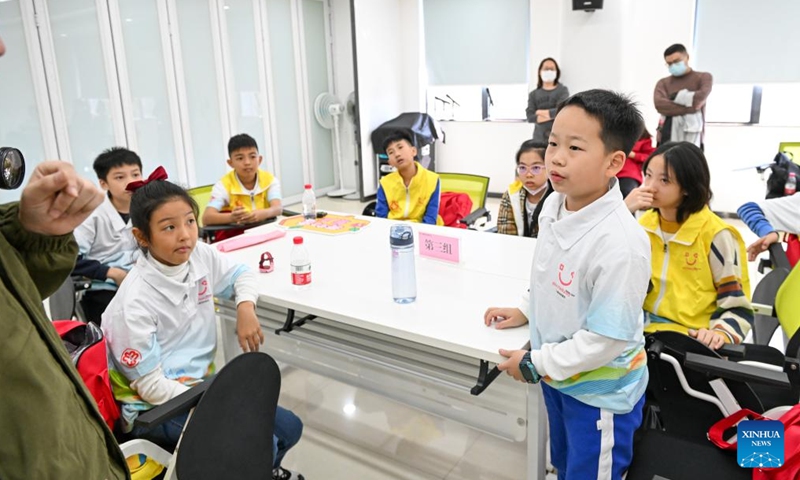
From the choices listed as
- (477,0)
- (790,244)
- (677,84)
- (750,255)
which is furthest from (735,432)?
(477,0)

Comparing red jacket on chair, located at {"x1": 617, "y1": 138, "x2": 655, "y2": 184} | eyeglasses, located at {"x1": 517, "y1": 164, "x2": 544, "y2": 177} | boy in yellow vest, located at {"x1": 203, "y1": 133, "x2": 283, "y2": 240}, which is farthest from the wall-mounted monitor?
boy in yellow vest, located at {"x1": 203, "y1": 133, "x2": 283, "y2": 240}

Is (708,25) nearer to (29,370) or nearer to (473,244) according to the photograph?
(473,244)

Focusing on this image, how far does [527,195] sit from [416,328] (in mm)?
1431

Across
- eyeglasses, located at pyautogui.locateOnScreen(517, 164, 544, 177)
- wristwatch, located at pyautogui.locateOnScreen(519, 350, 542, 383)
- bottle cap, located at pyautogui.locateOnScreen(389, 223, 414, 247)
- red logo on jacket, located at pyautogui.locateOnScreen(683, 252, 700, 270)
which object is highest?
eyeglasses, located at pyautogui.locateOnScreen(517, 164, 544, 177)

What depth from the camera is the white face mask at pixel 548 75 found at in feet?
19.5

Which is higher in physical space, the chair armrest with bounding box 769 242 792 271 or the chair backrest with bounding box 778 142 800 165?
the chair backrest with bounding box 778 142 800 165

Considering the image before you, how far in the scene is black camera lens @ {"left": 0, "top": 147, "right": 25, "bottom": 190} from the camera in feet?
2.90

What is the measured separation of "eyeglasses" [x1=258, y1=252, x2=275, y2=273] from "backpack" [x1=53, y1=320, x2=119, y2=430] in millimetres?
848

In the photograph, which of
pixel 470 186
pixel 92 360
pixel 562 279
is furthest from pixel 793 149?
pixel 92 360

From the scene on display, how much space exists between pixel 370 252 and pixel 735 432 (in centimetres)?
152

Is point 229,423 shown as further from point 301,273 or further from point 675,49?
point 675,49

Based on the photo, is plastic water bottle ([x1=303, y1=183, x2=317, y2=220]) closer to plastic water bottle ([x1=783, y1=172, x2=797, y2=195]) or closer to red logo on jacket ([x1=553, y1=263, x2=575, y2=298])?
red logo on jacket ([x1=553, y1=263, x2=575, y2=298])

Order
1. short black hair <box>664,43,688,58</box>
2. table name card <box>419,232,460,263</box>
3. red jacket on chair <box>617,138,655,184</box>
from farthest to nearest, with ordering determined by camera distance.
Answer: short black hair <box>664,43,688,58</box>
red jacket on chair <box>617,138,655,184</box>
table name card <box>419,232,460,263</box>

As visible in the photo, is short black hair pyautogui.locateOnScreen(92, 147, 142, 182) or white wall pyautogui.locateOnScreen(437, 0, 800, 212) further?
white wall pyautogui.locateOnScreen(437, 0, 800, 212)
